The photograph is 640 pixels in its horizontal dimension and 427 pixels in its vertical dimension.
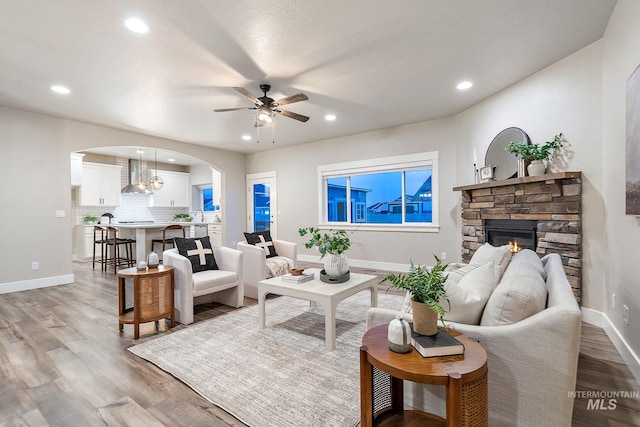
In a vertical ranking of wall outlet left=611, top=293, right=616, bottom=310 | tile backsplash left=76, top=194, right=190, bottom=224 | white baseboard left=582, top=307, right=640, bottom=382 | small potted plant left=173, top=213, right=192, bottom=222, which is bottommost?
white baseboard left=582, top=307, right=640, bottom=382

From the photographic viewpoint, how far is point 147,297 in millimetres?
2857

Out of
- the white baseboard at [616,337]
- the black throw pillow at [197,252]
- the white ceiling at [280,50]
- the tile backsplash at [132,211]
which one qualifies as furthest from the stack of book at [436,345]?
the tile backsplash at [132,211]

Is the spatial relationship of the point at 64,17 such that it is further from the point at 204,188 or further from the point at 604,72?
the point at 204,188

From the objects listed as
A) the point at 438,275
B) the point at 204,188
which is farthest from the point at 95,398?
the point at 204,188

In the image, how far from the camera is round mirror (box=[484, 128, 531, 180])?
3725 millimetres

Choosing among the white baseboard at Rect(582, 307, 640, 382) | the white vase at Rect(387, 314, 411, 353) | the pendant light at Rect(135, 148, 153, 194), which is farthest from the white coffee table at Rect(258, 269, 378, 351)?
the pendant light at Rect(135, 148, 153, 194)

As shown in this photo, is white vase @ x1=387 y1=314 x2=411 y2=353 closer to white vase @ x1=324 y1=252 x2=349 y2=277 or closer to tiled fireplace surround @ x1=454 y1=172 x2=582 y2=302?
white vase @ x1=324 y1=252 x2=349 y2=277

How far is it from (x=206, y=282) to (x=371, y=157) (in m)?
4.05

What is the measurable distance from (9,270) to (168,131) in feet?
10.6

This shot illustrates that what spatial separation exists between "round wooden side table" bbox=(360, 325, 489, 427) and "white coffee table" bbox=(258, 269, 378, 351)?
1.04 metres

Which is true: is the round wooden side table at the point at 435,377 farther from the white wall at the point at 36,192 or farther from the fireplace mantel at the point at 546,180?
the white wall at the point at 36,192

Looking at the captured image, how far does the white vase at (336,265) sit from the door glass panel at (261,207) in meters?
5.05

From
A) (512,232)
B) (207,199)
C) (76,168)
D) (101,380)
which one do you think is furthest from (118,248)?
(512,232)

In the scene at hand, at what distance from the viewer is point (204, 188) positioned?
10.2 m
